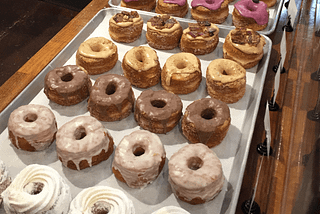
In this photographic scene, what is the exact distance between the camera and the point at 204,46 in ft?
10.7

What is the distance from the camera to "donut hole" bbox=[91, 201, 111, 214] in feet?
6.37

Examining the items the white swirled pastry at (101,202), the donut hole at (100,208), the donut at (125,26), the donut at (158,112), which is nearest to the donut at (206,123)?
the donut at (158,112)

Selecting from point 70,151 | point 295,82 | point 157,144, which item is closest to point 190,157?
point 157,144

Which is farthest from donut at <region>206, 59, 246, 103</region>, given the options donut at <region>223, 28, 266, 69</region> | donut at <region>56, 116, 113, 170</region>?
donut at <region>56, 116, 113, 170</region>

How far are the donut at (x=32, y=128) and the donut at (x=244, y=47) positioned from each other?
6.20ft

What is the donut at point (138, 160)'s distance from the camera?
2135 mm

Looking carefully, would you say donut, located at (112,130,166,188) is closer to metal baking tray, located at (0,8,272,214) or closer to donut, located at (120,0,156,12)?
metal baking tray, located at (0,8,272,214)

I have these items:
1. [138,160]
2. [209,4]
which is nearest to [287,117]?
[138,160]

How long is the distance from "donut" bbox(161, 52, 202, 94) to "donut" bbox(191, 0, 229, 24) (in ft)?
3.20

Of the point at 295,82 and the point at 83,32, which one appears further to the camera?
the point at 83,32

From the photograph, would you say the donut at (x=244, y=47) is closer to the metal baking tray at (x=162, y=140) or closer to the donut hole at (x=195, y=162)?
the metal baking tray at (x=162, y=140)

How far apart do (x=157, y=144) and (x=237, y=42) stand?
1.49m

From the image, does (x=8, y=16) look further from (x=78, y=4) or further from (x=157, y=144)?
(x=157, y=144)

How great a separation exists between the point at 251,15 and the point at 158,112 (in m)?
1.89
